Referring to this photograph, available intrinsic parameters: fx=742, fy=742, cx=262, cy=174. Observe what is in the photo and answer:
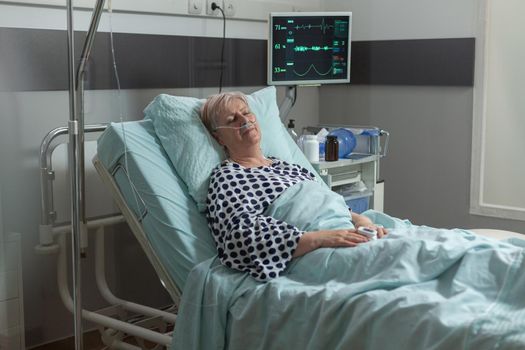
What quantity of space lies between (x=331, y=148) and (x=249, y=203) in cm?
98

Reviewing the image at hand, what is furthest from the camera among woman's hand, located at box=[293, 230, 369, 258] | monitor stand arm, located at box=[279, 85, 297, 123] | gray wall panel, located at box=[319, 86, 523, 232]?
gray wall panel, located at box=[319, 86, 523, 232]

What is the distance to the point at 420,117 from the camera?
151 inches

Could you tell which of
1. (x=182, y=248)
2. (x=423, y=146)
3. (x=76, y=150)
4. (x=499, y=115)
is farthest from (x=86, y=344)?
(x=499, y=115)

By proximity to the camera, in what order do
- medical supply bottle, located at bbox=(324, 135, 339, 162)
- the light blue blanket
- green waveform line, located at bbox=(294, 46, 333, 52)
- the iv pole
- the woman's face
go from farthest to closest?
green waveform line, located at bbox=(294, 46, 333, 52) → medical supply bottle, located at bbox=(324, 135, 339, 162) → the woman's face → the iv pole → the light blue blanket

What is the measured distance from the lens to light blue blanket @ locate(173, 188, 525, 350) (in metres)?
1.70

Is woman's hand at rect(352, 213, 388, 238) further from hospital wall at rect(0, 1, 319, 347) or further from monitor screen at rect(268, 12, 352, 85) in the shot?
monitor screen at rect(268, 12, 352, 85)

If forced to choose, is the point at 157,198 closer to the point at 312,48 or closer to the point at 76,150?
the point at 76,150

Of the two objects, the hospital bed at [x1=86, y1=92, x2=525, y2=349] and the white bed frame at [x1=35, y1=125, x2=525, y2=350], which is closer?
the hospital bed at [x1=86, y1=92, x2=525, y2=349]

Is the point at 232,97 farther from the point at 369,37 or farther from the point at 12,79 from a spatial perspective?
the point at 369,37

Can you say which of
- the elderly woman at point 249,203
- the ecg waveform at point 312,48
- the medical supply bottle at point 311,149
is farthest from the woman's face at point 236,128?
the ecg waveform at point 312,48

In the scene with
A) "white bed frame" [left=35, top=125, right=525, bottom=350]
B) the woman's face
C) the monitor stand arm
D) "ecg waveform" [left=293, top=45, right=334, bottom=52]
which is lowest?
"white bed frame" [left=35, top=125, right=525, bottom=350]

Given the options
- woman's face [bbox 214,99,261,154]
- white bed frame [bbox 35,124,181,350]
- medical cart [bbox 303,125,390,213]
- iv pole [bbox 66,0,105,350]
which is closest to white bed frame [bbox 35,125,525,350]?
white bed frame [bbox 35,124,181,350]

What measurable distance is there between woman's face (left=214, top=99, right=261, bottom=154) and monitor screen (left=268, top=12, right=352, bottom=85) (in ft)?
3.21

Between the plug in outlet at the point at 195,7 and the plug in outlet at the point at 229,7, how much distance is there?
173 mm
